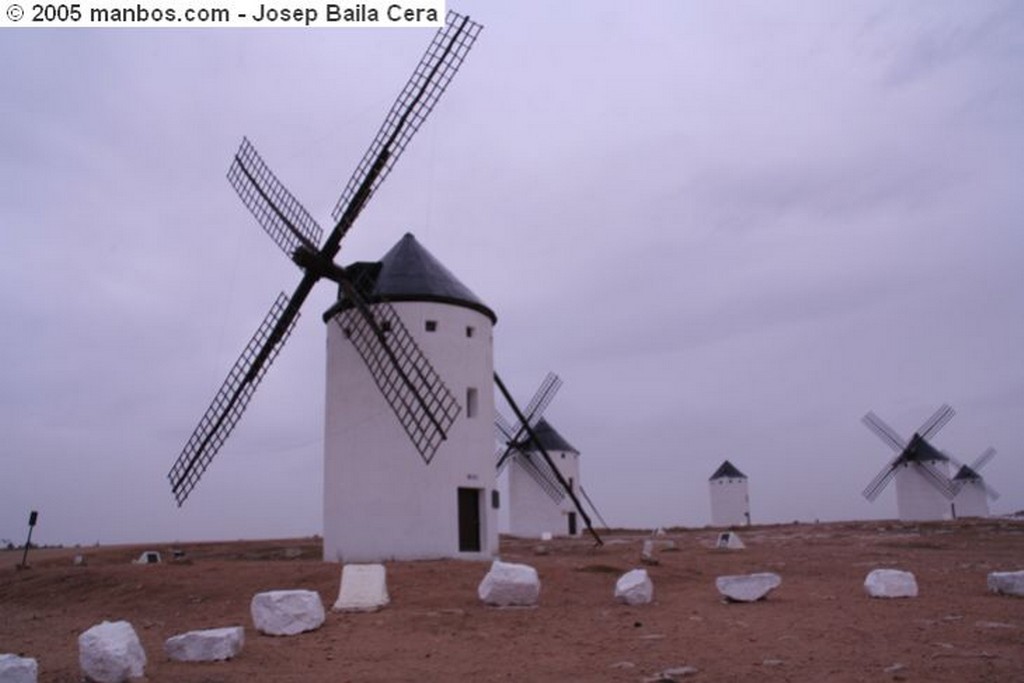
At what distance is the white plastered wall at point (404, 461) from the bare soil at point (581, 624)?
1789 mm

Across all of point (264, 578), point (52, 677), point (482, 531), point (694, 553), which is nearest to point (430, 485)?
point (482, 531)

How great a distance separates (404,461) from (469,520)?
8.07 feet

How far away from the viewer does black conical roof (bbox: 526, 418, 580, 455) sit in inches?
1676

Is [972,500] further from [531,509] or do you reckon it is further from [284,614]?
[284,614]

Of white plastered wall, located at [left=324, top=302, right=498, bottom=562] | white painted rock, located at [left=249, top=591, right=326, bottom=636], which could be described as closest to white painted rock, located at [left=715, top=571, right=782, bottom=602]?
white painted rock, located at [left=249, top=591, right=326, bottom=636]

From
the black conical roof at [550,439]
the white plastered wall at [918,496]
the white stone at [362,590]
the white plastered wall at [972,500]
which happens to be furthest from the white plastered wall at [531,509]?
the white stone at [362,590]

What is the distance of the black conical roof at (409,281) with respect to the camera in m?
21.3

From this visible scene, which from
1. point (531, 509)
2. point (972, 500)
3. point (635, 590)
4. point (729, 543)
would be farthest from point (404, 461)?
point (972, 500)

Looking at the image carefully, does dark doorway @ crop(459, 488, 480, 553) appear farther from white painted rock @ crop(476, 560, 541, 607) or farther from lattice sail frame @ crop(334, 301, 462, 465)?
white painted rock @ crop(476, 560, 541, 607)

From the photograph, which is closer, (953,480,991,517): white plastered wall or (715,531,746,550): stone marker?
(715,531,746,550): stone marker

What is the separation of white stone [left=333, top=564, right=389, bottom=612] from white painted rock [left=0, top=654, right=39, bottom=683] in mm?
6493

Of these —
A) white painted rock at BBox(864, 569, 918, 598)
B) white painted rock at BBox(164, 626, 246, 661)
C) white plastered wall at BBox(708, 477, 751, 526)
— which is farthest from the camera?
white plastered wall at BBox(708, 477, 751, 526)

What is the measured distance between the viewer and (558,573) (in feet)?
54.3

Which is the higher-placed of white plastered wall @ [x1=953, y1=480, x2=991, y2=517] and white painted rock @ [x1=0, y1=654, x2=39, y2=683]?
white plastered wall @ [x1=953, y1=480, x2=991, y2=517]
